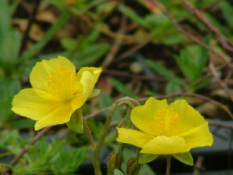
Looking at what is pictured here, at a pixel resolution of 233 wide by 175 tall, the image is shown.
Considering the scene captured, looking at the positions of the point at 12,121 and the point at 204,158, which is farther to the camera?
the point at 12,121

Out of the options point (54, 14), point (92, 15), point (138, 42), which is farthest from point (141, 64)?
point (54, 14)

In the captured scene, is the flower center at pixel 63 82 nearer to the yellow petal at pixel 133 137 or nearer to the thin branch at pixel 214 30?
the yellow petal at pixel 133 137

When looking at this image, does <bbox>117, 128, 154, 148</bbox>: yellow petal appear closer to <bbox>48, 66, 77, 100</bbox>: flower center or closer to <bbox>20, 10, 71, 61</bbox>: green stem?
<bbox>48, 66, 77, 100</bbox>: flower center

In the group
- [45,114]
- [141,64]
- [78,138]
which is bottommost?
[141,64]

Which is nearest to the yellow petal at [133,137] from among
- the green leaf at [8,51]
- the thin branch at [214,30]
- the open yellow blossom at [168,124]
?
the open yellow blossom at [168,124]

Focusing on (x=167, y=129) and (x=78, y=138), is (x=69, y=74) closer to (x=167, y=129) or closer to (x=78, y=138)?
(x=167, y=129)

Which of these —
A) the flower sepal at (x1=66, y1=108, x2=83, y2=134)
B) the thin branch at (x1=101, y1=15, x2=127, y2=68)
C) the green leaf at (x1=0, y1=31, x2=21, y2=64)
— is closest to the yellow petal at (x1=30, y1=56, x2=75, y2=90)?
the flower sepal at (x1=66, y1=108, x2=83, y2=134)
